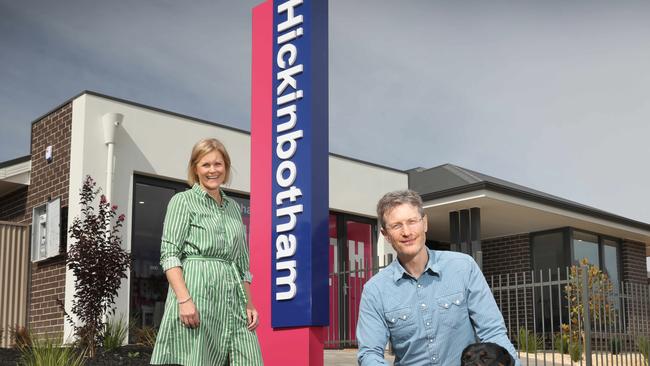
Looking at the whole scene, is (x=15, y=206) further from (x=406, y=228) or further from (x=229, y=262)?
(x=406, y=228)

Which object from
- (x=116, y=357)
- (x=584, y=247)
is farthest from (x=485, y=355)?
(x=584, y=247)

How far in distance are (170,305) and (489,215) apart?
13918 mm

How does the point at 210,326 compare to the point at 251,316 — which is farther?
the point at 251,316

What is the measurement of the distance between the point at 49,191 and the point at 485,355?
1013cm

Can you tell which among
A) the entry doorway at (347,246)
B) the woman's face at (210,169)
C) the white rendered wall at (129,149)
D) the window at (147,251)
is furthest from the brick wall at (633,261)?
the woman's face at (210,169)

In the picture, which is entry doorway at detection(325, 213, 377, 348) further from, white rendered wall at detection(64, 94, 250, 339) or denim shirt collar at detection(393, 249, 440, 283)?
denim shirt collar at detection(393, 249, 440, 283)

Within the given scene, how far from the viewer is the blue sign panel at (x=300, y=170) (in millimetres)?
6922

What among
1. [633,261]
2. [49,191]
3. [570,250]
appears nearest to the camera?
[49,191]

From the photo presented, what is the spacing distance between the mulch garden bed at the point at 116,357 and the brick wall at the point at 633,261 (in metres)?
15.0

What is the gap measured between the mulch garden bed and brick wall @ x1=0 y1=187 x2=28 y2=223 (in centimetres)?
458

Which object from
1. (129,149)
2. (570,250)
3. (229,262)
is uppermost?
(129,149)

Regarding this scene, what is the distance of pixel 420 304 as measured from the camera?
3232mm

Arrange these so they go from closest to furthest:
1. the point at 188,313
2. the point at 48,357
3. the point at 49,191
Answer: the point at 188,313, the point at 48,357, the point at 49,191

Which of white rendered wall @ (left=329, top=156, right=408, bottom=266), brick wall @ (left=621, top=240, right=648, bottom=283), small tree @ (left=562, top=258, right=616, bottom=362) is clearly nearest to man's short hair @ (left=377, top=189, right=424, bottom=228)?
small tree @ (left=562, top=258, right=616, bottom=362)
